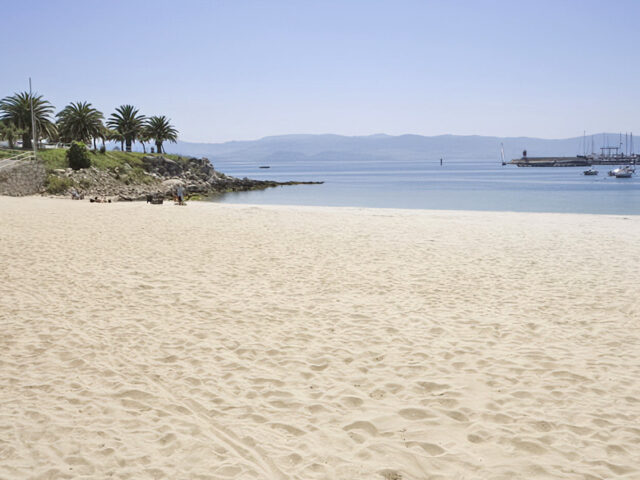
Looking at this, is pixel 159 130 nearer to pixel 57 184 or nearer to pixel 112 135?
pixel 112 135

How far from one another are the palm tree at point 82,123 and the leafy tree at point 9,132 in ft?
26.9

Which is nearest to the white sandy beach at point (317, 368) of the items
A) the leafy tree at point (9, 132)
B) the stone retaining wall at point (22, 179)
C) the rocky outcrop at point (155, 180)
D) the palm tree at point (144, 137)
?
the stone retaining wall at point (22, 179)

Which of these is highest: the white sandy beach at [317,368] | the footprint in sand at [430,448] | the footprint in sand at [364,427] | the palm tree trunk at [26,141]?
the palm tree trunk at [26,141]

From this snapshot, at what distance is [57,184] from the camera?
4566 centimetres

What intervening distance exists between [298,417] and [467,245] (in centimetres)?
1139

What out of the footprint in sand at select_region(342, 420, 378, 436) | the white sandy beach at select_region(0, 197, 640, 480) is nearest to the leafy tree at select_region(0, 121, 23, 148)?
the white sandy beach at select_region(0, 197, 640, 480)

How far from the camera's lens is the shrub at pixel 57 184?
4484 centimetres

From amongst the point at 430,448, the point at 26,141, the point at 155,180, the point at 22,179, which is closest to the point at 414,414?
the point at 430,448

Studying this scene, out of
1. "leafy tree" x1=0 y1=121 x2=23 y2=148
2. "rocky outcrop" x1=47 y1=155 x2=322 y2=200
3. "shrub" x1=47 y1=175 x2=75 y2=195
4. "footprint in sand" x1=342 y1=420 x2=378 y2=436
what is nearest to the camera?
"footprint in sand" x1=342 y1=420 x2=378 y2=436

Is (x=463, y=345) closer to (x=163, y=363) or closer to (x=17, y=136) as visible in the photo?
(x=163, y=363)

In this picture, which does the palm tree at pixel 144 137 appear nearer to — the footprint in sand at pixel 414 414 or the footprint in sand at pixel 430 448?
the footprint in sand at pixel 414 414

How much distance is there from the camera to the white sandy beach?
13.3 feet

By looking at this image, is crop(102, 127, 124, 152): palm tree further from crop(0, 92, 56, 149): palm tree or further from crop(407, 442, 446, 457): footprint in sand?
crop(407, 442, 446, 457): footprint in sand

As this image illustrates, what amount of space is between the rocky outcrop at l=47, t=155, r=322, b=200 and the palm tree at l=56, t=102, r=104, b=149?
25.6 feet
